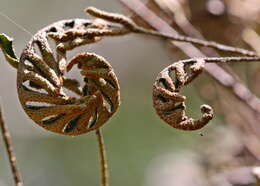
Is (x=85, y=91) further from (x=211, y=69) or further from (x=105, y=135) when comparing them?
(x=105, y=135)

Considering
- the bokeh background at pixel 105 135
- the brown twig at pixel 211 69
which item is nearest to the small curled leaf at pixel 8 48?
the brown twig at pixel 211 69

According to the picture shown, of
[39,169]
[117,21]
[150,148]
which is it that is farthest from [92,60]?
[39,169]

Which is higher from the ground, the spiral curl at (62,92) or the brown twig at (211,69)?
the brown twig at (211,69)

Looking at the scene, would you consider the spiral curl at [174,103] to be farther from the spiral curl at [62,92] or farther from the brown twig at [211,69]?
the brown twig at [211,69]

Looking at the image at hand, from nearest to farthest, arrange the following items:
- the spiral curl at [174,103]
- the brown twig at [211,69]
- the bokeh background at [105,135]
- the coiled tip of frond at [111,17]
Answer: the spiral curl at [174,103] < the coiled tip of frond at [111,17] < the brown twig at [211,69] < the bokeh background at [105,135]

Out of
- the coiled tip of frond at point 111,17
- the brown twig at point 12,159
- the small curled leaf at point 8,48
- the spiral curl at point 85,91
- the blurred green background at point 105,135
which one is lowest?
the brown twig at point 12,159

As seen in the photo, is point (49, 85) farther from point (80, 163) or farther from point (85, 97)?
point (80, 163)
